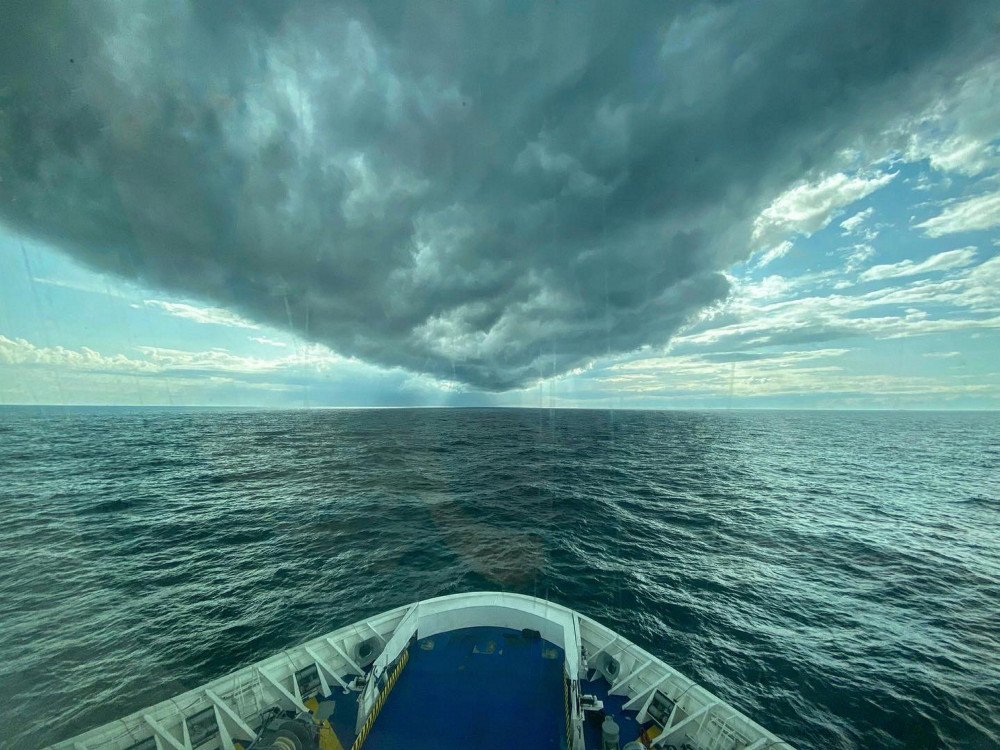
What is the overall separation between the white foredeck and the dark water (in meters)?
8.77

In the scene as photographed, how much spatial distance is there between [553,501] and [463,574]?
1853cm

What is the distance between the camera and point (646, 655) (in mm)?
11648

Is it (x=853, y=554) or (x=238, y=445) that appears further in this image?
(x=238, y=445)

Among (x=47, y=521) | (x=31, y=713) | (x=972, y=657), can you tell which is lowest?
(x=972, y=657)

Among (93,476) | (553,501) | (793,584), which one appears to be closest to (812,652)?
(793,584)

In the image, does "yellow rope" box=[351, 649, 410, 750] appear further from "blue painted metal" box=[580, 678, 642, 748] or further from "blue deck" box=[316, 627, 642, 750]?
"blue painted metal" box=[580, 678, 642, 748]

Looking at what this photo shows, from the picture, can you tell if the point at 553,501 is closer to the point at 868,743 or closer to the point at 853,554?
the point at 853,554

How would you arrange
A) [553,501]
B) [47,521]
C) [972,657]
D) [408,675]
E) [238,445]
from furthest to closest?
[238,445]
[553,501]
[47,521]
[972,657]
[408,675]

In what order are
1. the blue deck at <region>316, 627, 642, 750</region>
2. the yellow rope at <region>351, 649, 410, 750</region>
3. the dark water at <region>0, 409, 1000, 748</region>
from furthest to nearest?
the dark water at <region>0, 409, 1000, 748</region>, the blue deck at <region>316, 627, 642, 750</region>, the yellow rope at <region>351, 649, 410, 750</region>

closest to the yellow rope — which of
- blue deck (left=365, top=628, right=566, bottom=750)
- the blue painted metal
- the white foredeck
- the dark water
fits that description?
blue deck (left=365, top=628, right=566, bottom=750)

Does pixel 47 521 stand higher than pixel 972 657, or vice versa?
pixel 47 521

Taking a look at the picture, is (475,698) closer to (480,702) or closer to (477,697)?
(477,697)

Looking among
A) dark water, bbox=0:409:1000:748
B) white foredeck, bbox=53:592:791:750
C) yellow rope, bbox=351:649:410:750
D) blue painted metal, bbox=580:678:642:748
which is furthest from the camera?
dark water, bbox=0:409:1000:748

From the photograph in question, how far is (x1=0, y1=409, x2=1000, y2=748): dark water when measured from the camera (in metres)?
16.1
